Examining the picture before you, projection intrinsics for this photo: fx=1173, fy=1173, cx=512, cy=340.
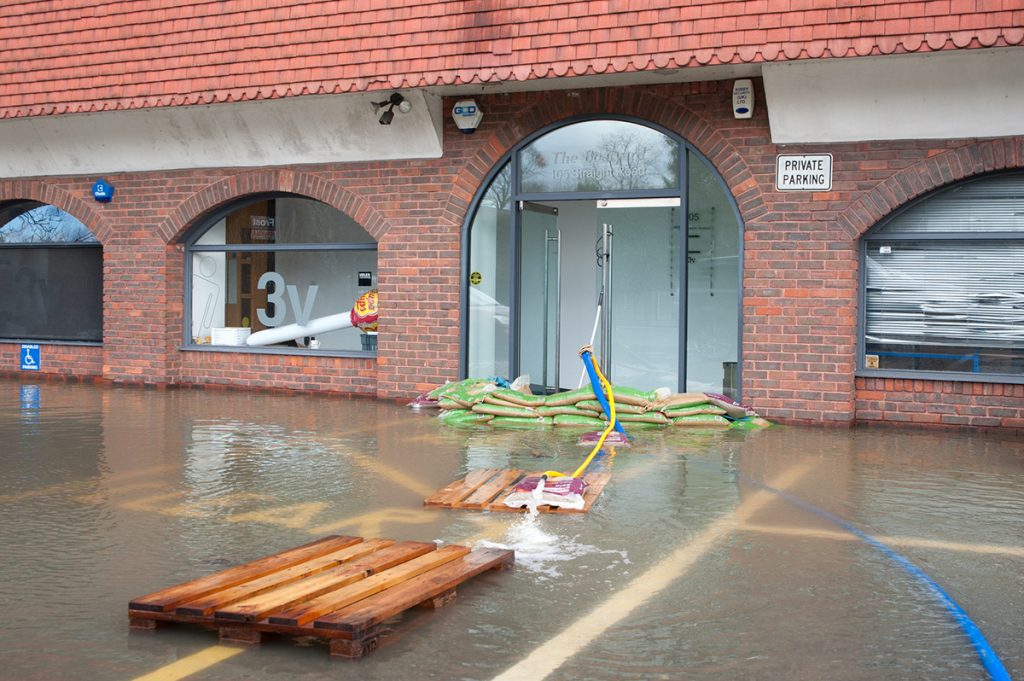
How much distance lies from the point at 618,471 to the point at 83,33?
9.53 m

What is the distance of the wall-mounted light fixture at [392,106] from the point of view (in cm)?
1312

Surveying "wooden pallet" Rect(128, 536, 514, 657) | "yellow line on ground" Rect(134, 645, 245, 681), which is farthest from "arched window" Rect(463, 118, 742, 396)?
"yellow line on ground" Rect(134, 645, 245, 681)

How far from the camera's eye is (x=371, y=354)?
1456 centimetres

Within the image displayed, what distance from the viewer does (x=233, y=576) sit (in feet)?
17.0

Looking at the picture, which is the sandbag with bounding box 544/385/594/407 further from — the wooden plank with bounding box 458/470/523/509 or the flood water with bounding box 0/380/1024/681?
the wooden plank with bounding box 458/470/523/509

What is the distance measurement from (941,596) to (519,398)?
714 cm

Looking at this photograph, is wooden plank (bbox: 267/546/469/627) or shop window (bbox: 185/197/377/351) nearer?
wooden plank (bbox: 267/546/469/627)

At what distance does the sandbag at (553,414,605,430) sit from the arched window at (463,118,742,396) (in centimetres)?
126

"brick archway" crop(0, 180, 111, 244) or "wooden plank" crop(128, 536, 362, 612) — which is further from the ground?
"brick archway" crop(0, 180, 111, 244)

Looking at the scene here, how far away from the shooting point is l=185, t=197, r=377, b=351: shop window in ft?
49.4

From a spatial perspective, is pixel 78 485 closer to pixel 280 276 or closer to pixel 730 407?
pixel 730 407

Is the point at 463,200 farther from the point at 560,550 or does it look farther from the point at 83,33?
the point at 560,550

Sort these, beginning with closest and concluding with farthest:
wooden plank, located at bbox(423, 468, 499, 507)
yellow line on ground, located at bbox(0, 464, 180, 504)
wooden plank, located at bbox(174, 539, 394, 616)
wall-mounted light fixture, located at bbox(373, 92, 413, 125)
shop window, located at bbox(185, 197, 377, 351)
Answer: wooden plank, located at bbox(174, 539, 394, 616) < wooden plank, located at bbox(423, 468, 499, 507) < yellow line on ground, located at bbox(0, 464, 180, 504) < wall-mounted light fixture, located at bbox(373, 92, 413, 125) < shop window, located at bbox(185, 197, 377, 351)

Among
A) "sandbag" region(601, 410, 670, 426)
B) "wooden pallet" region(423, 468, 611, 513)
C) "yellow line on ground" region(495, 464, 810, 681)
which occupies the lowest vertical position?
"yellow line on ground" region(495, 464, 810, 681)
